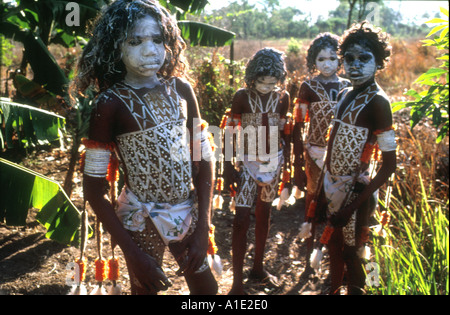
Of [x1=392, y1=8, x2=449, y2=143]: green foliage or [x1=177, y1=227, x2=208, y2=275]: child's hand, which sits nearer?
[x1=177, y1=227, x2=208, y2=275]: child's hand

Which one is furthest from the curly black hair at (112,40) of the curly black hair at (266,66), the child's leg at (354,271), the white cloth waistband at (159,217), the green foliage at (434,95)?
the child's leg at (354,271)

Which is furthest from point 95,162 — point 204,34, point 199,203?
point 204,34

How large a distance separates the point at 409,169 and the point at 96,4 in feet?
13.6

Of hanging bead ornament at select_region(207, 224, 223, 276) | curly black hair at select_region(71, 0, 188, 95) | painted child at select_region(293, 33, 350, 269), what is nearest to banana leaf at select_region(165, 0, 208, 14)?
painted child at select_region(293, 33, 350, 269)

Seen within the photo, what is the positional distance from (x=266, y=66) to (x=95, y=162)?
5.84 feet

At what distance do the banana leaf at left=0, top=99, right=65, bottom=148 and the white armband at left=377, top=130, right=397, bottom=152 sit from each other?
2464 mm

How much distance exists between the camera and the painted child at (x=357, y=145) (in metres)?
2.53

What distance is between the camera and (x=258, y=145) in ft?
10.9

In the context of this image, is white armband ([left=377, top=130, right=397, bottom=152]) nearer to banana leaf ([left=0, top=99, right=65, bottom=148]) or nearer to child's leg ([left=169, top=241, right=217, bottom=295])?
child's leg ([left=169, top=241, right=217, bottom=295])

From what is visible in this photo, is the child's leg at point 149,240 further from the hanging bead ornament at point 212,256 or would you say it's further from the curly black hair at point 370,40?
the curly black hair at point 370,40

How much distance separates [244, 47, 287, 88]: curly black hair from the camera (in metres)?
3.13

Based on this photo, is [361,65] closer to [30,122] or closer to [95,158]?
[95,158]

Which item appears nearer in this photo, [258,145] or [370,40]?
[370,40]
